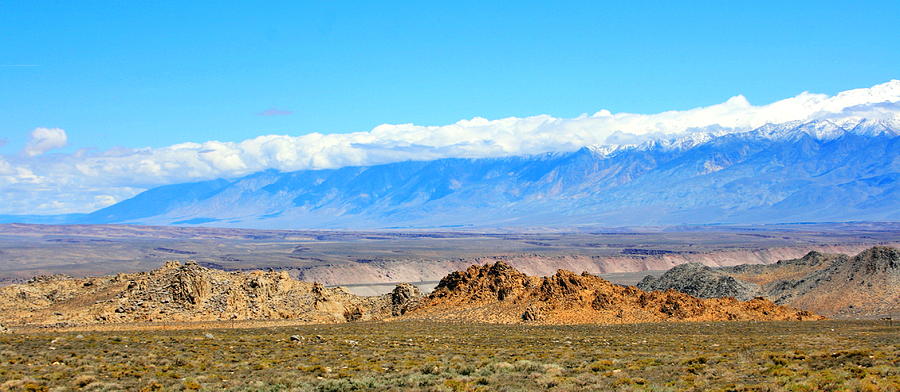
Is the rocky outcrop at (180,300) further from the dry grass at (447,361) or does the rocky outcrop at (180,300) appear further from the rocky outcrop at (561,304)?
the dry grass at (447,361)

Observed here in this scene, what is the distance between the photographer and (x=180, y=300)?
52.8 metres

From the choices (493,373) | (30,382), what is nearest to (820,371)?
(493,373)

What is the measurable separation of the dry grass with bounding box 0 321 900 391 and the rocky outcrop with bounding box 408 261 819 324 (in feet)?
43.2

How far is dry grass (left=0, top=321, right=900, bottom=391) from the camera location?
2362 cm

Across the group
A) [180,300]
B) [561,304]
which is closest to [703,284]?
[561,304]

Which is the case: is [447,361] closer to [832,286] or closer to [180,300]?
[180,300]

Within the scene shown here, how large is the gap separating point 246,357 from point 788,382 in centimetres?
1754

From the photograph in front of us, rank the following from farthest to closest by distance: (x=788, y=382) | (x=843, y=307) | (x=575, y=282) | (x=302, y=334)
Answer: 1. (x=843, y=307)
2. (x=575, y=282)
3. (x=302, y=334)
4. (x=788, y=382)

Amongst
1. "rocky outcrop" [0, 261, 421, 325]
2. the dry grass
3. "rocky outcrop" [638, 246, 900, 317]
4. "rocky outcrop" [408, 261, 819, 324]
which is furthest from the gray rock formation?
the dry grass

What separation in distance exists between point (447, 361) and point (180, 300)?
2847cm

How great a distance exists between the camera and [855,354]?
27188 millimetres

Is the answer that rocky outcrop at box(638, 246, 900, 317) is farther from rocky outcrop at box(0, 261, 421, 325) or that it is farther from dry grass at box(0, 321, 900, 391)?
dry grass at box(0, 321, 900, 391)

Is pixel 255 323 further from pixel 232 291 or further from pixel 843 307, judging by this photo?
pixel 843 307

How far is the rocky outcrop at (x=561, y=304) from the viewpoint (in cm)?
5562
